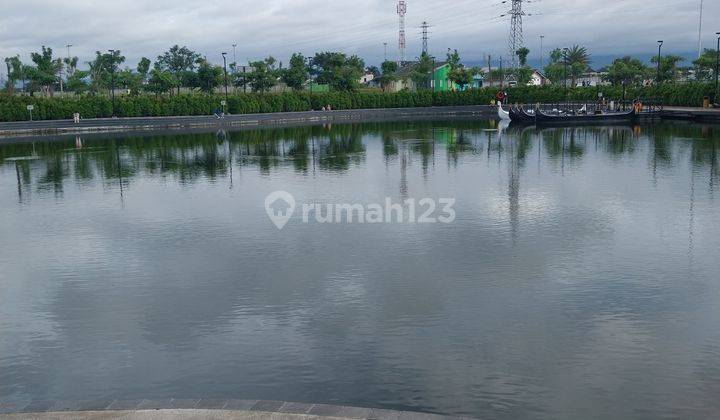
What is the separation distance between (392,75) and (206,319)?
100.0 metres

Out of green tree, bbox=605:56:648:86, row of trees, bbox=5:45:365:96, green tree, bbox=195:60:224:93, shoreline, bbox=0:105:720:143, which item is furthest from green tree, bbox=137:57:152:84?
green tree, bbox=605:56:648:86

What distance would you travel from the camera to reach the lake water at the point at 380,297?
9648mm

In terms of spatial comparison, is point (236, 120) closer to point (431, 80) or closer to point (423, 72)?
point (423, 72)

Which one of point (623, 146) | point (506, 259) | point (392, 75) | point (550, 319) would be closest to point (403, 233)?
point (506, 259)

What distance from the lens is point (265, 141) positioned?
1997 inches

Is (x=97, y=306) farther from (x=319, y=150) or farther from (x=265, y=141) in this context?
(x=265, y=141)

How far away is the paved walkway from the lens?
25.6 feet

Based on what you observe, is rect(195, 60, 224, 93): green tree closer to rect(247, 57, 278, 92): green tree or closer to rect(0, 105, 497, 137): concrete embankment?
rect(247, 57, 278, 92): green tree

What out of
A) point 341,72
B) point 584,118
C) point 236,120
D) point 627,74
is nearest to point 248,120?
point 236,120

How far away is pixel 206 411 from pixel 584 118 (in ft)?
207

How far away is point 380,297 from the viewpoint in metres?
13.4

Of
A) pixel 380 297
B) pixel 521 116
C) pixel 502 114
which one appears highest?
pixel 502 114

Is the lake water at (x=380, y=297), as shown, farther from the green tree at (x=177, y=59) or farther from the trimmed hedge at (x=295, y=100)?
the green tree at (x=177, y=59)

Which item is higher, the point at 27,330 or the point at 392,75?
the point at 392,75
